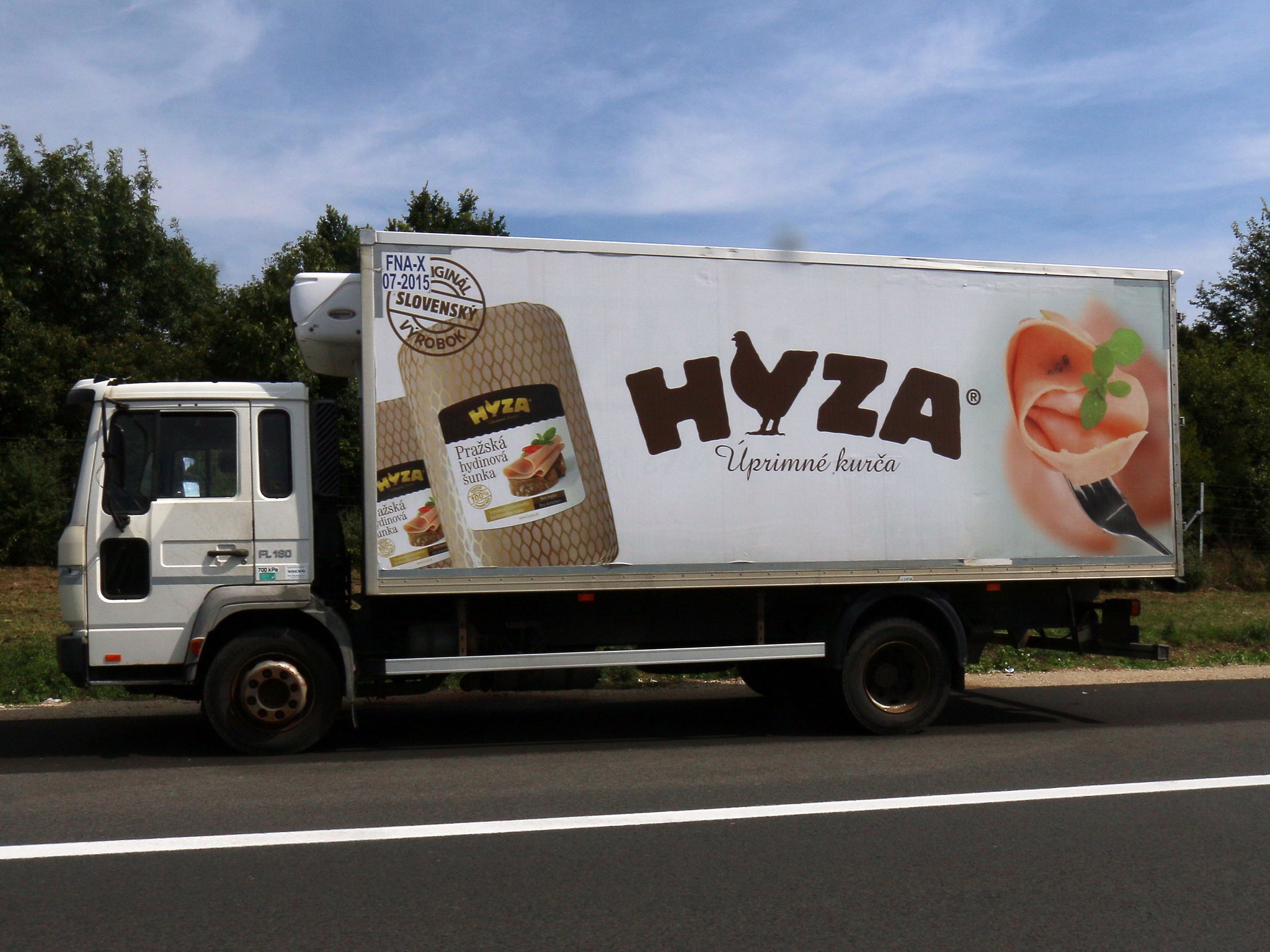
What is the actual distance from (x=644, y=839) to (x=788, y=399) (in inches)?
145

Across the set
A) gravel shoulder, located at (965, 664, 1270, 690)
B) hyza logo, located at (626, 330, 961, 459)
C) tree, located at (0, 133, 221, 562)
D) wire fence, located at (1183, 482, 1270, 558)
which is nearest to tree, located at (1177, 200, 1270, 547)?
wire fence, located at (1183, 482, 1270, 558)

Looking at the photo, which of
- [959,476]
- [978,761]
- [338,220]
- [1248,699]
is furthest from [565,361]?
[338,220]

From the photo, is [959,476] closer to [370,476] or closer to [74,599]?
[370,476]

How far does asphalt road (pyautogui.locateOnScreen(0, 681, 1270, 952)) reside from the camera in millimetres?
4562

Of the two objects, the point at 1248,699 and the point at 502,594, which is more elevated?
the point at 502,594

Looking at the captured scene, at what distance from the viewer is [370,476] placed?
7.84 meters

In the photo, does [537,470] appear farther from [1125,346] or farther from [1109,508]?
[1125,346]

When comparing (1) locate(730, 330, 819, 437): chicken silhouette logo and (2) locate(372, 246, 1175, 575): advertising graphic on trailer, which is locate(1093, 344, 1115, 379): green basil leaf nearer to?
(2) locate(372, 246, 1175, 575): advertising graphic on trailer

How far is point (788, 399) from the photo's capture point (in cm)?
846

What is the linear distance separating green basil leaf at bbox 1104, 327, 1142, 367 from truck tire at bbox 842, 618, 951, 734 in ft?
8.45

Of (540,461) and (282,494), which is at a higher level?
(540,461)

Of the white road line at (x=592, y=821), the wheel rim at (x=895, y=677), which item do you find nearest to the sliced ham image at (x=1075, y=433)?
the wheel rim at (x=895, y=677)

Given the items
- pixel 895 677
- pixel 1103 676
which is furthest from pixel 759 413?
pixel 1103 676

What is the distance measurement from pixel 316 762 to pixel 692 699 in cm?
385
